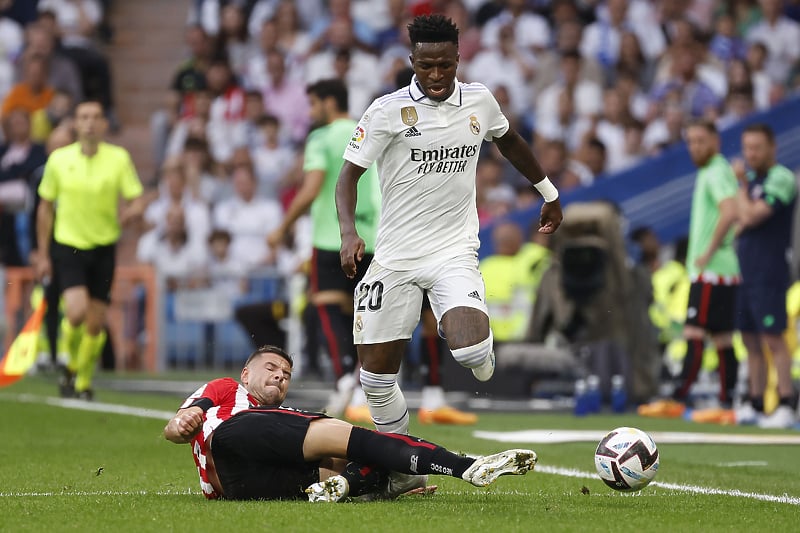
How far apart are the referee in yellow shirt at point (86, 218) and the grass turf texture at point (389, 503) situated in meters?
2.48

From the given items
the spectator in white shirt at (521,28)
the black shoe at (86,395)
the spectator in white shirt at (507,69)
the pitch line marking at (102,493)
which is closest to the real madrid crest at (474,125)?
the pitch line marking at (102,493)

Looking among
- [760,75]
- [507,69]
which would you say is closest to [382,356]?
[507,69]

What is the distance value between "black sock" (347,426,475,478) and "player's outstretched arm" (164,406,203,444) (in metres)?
0.68

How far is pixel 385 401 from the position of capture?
758 cm

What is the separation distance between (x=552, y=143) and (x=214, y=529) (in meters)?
14.3

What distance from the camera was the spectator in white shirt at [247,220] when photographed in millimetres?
20547

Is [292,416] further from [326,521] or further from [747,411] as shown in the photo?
[747,411]

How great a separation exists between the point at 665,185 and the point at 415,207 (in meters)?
10.7

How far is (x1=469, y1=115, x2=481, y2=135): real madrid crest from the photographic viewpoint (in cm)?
759

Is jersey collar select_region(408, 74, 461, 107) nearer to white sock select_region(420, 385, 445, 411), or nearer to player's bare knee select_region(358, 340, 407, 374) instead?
player's bare knee select_region(358, 340, 407, 374)

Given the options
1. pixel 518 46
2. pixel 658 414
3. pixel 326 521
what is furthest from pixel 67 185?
pixel 518 46

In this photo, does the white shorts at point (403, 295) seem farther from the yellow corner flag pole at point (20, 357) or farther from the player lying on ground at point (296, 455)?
the yellow corner flag pole at point (20, 357)

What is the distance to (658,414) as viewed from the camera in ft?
47.2

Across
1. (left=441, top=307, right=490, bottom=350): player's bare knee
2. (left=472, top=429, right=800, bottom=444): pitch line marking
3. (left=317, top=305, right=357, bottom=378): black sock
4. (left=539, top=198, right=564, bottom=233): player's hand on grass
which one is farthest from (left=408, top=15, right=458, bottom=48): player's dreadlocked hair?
(left=317, top=305, right=357, bottom=378): black sock
